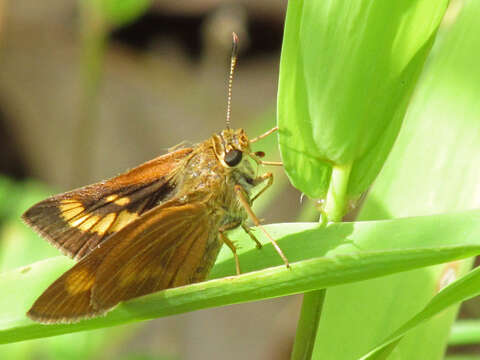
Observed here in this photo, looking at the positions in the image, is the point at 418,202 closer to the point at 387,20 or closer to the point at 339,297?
the point at 339,297

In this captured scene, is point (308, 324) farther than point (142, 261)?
No

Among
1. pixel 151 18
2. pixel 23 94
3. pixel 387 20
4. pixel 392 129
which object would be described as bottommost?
pixel 23 94

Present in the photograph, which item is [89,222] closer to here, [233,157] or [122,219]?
[122,219]

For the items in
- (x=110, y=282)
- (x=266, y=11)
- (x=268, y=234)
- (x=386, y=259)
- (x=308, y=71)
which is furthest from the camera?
(x=266, y=11)

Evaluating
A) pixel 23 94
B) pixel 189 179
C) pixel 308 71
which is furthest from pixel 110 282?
pixel 23 94

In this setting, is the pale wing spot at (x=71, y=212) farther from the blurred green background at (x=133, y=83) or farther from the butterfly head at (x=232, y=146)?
the blurred green background at (x=133, y=83)

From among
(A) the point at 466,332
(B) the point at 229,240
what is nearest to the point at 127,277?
(B) the point at 229,240
